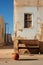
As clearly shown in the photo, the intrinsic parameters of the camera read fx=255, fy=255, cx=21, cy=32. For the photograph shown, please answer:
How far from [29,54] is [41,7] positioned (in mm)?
3933

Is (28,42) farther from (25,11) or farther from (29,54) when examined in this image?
(25,11)

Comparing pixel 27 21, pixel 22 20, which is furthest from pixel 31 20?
pixel 22 20

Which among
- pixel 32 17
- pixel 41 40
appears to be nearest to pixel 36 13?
pixel 32 17

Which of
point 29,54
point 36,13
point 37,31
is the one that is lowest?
point 29,54

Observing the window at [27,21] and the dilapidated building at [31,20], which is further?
the window at [27,21]

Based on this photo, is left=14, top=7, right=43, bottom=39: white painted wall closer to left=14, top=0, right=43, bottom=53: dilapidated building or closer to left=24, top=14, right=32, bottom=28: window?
left=14, top=0, right=43, bottom=53: dilapidated building

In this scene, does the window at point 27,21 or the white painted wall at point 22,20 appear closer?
the white painted wall at point 22,20

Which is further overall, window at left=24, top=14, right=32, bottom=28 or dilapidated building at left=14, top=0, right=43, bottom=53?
window at left=24, top=14, right=32, bottom=28

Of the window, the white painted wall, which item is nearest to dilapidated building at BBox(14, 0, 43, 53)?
the white painted wall

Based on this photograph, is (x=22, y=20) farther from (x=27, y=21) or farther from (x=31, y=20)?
(x=31, y=20)

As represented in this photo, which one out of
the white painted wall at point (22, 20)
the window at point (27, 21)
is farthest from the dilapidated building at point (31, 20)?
the window at point (27, 21)

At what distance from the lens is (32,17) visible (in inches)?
818

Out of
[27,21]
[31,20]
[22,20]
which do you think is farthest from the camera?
[27,21]

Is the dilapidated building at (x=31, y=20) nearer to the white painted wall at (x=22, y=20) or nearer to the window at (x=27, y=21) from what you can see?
the white painted wall at (x=22, y=20)
